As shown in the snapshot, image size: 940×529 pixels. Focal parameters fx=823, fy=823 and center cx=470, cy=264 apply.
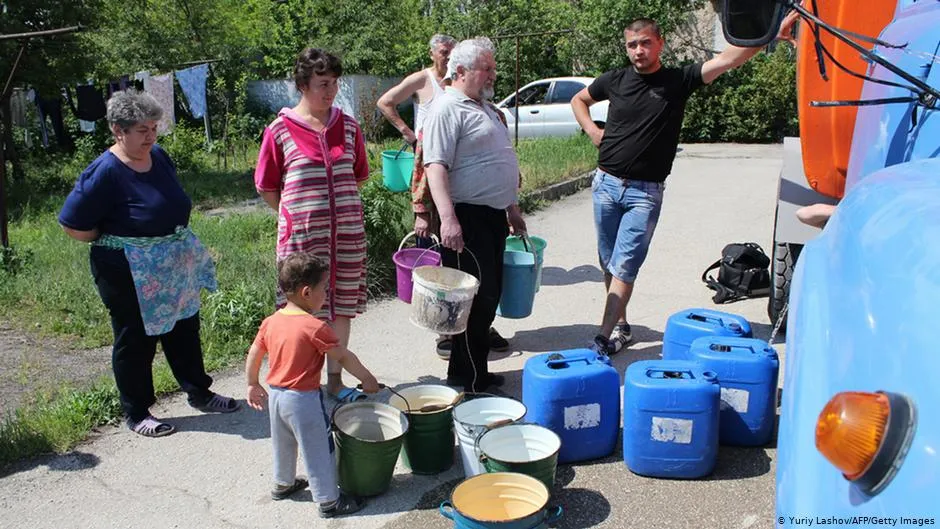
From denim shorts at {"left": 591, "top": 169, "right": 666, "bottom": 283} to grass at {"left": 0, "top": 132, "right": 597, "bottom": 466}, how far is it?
2.32 m

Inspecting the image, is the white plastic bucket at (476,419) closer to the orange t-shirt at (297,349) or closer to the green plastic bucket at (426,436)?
the green plastic bucket at (426,436)

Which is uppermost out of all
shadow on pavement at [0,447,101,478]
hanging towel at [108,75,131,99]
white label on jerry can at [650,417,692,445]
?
hanging towel at [108,75,131,99]

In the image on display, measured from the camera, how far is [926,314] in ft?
4.33

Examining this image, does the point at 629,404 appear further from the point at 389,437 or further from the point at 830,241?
the point at 830,241

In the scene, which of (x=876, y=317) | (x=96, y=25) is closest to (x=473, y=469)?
(x=876, y=317)

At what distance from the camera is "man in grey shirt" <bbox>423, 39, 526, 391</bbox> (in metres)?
4.26

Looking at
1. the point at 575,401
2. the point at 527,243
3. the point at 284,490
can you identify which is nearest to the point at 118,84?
the point at 527,243

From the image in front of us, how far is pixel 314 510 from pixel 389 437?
0.45 meters

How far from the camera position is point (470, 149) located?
4.37 m

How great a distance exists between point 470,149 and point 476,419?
143 centimetres

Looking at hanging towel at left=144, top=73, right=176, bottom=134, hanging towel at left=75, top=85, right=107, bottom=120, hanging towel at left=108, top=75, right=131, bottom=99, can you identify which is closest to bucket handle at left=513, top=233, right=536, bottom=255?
hanging towel at left=144, top=73, right=176, bottom=134

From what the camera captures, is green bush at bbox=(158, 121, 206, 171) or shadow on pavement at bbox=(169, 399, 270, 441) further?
green bush at bbox=(158, 121, 206, 171)

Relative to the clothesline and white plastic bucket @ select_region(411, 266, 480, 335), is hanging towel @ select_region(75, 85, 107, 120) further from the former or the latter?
white plastic bucket @ select_region(411, 266, 480, 335)

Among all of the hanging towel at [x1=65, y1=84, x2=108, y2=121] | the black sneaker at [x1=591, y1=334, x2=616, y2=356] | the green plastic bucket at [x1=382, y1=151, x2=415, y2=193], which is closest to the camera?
the black sneaker at [x1=591, y1=334, x2=616, y2=356]
